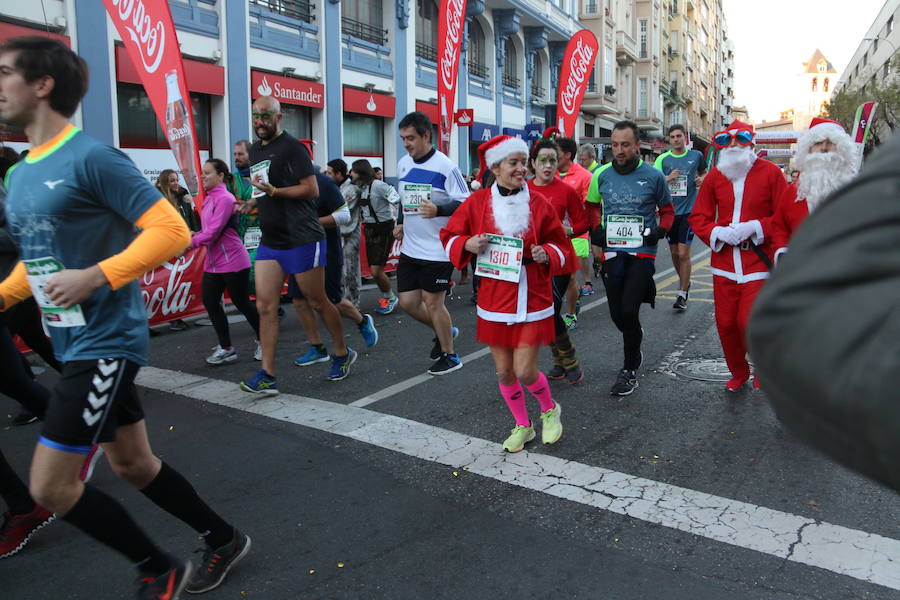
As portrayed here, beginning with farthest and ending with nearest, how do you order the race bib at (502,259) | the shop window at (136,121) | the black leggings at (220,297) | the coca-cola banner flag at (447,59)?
the shop window at (136,121)
the coca-cola banner flag at (447,59)
the black leggings at (220,297)
the race bib at (502,259)

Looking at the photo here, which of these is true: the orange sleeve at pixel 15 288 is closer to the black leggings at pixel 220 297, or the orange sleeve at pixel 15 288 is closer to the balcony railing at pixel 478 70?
the black leggings at pixel 220 297

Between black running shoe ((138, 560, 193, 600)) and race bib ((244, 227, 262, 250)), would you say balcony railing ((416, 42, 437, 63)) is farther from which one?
black running shoe ((138, 560, 193, 600))

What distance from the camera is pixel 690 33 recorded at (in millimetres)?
72000

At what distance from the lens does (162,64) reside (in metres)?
8.50

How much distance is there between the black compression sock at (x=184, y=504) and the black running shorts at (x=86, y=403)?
0.31 meters

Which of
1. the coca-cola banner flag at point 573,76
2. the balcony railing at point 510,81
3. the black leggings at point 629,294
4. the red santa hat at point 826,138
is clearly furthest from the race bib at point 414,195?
the balcony railing at point 510,81

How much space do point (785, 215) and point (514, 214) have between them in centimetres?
204

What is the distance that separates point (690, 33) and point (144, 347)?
7784cm

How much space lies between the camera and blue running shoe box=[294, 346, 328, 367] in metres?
6.68

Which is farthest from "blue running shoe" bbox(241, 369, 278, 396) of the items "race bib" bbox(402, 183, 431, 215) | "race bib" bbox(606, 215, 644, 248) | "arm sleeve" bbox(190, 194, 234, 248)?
"race bib" bbox(606, 215, 644, 248)

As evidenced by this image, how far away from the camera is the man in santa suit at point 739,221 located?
519 cm

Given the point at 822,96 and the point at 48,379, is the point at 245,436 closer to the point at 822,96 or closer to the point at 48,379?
the point at 48,379

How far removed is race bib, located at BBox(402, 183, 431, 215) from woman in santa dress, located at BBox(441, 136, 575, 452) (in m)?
1.71

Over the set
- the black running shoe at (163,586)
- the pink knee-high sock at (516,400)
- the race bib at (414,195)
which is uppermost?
the race bib at (414,195)
